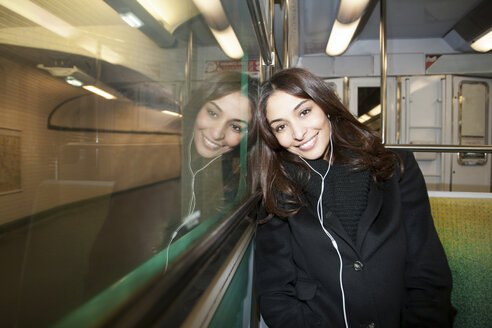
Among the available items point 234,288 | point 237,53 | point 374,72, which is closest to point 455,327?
point 234,288

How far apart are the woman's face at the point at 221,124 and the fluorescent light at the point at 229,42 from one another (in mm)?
128

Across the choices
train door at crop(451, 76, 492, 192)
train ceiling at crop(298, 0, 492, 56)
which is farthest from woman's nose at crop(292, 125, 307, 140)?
train door at crop(451, 76, 492, 192)

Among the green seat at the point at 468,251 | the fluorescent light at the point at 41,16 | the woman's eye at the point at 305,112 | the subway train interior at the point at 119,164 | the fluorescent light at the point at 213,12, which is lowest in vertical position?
the green seat at the point at 468,251

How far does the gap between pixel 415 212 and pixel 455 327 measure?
3.09 ft

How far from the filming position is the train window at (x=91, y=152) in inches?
8.4

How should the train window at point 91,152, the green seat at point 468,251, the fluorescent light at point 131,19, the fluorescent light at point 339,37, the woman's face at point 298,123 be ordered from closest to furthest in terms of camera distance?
1. the train window at point 91,152
2. the fluorescent light at point 131,19
3. the woman's face at point 298,123
4. the green seat at point 468,251
5. the fluorescent light at point 339,37

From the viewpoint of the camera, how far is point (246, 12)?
1.06 metres

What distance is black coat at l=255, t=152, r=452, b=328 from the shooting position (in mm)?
973

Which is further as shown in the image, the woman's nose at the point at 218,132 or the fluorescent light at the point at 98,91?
the woman's nose at the point at 218,132

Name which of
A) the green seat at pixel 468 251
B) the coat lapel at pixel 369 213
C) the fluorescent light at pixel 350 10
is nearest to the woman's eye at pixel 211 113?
the coat lapel at pixel 369 213

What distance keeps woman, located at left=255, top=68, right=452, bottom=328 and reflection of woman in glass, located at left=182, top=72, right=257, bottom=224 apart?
21 centimetres

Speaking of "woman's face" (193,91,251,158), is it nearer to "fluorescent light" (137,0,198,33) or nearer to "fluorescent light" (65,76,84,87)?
"fluorescent light" (137,0,198,33)

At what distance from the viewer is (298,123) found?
3.55 ft

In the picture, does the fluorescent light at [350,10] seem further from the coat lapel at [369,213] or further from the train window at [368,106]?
the coat lapel at [369,213]
